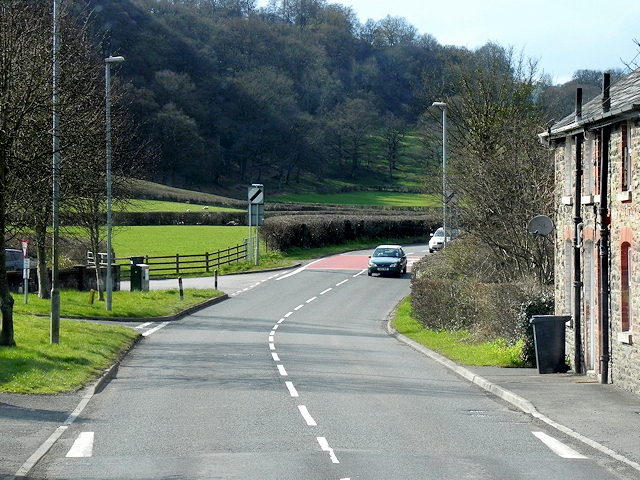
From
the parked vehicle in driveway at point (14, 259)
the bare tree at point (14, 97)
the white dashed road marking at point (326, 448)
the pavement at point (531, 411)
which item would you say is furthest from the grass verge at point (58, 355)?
the parked vehicle in driveway at point (14, 259)

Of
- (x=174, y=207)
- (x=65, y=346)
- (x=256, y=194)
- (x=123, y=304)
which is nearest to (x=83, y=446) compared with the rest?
(x=65, y=346)

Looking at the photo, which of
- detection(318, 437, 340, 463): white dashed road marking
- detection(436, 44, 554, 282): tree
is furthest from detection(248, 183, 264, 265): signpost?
detection(318, 437, 340, 463): white dashed road marking

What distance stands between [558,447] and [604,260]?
672 cm

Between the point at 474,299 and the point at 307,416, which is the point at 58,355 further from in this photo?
the point at 474,299

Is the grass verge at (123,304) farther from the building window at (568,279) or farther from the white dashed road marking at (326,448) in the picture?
Result: the white dashed road marking at (326,448)

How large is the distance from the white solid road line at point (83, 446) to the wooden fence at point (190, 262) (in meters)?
37.9

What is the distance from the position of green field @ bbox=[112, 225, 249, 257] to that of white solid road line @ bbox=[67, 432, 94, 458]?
44.3 metres

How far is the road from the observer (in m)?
9.43

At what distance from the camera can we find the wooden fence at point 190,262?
50719 mm

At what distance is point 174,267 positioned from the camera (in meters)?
53.0

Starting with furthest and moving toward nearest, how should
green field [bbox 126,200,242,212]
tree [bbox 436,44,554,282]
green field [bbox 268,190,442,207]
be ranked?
1. green field [bbox 268,190,442,207]
2. green field [bbox 126,200,242,212]
3. tree [bbox 436,44,554,282]

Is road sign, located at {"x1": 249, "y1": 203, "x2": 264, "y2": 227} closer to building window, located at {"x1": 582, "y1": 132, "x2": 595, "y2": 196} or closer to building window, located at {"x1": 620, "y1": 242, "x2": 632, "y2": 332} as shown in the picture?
building window, located at {"x1": 582, "y1": 132, "x2": 595, "y2": 196}

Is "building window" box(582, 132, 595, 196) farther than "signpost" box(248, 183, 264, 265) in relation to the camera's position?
No

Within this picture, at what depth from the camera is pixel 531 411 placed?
13.7 meters
